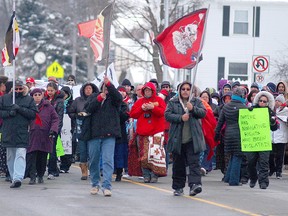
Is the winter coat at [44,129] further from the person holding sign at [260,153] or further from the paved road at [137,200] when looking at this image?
the person holding sign at [260,153]

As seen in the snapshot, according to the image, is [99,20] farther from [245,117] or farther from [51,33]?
[51,33]

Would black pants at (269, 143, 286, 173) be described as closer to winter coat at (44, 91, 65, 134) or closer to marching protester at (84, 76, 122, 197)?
winter coat at (44, 91, 65, 134)

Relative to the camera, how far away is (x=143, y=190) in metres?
16.7

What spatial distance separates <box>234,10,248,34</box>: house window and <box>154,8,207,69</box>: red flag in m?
33.1

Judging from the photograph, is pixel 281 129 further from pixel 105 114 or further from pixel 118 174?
pixel 105 114

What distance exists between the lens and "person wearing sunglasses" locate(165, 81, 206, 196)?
1555 centimetres

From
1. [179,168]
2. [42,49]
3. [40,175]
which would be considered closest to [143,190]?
[179,168]

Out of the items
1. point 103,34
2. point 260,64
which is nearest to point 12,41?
point 103,34

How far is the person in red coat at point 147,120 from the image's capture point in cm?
1803

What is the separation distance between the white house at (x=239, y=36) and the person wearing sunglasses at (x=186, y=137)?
3381 centimetres

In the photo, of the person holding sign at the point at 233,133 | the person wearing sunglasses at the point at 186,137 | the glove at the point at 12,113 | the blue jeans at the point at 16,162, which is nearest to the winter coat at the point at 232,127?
the person holding sign at the point at 233,133

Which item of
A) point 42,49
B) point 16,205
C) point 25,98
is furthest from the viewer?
point 42,49

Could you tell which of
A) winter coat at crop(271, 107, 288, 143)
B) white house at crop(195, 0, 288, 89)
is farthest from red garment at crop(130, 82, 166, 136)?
white house at crop(195, 0, 288, 89)

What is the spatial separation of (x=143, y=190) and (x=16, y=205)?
3107 millimetres
